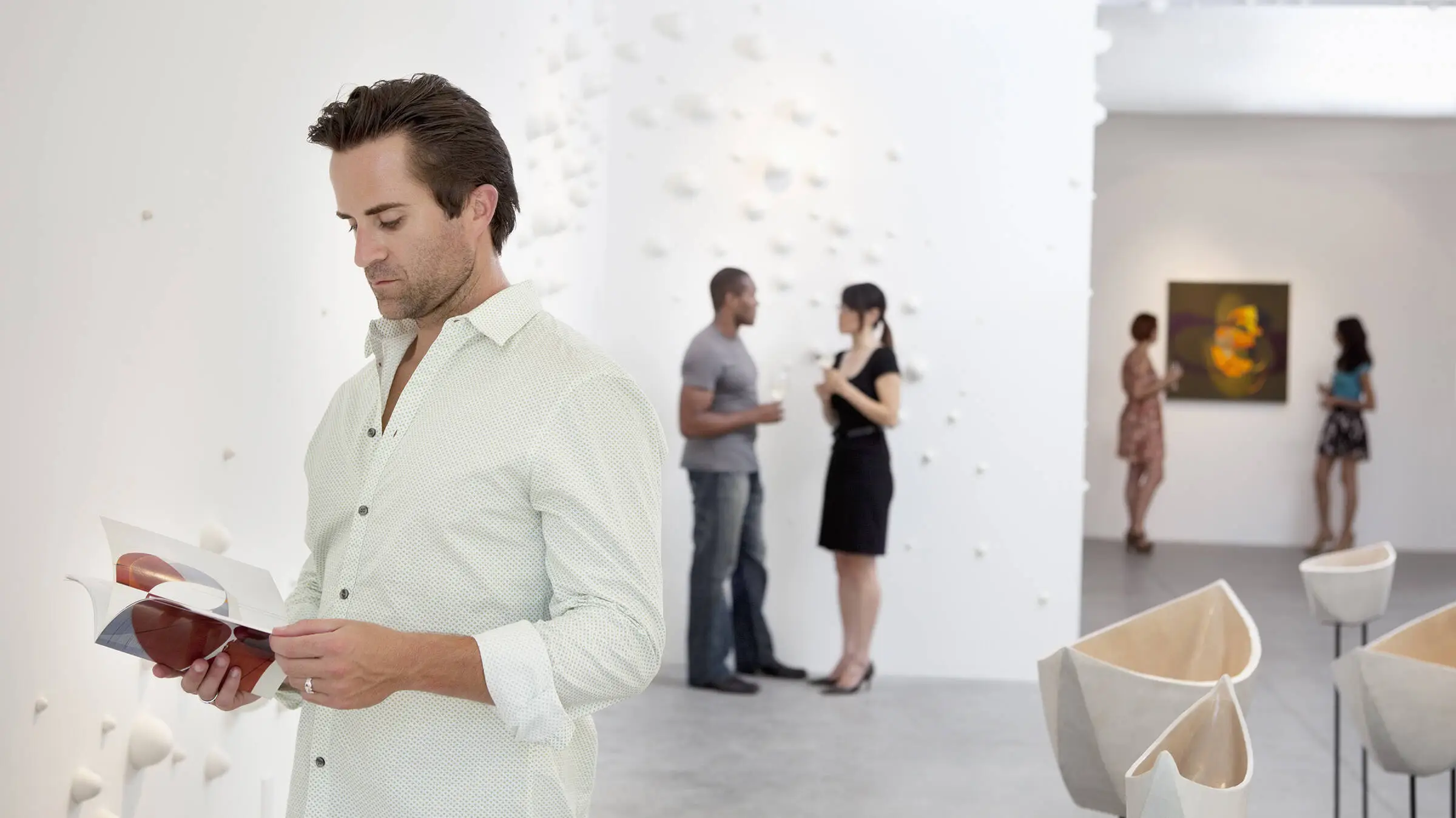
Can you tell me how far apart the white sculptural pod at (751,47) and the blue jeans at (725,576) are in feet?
5.59

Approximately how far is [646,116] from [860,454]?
1.65m

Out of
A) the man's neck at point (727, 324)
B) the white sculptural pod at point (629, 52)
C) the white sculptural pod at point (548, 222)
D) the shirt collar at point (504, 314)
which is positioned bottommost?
the shirt collar at point (504, 314)

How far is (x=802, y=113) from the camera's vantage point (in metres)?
5.68

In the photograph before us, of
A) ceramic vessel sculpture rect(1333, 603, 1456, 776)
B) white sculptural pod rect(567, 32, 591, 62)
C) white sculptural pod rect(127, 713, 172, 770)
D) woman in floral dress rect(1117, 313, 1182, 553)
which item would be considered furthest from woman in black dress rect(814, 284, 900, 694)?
woman in floral dress rect(1117, 313, 1182, 553)

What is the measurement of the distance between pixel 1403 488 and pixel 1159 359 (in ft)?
6.39

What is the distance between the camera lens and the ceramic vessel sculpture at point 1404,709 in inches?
112

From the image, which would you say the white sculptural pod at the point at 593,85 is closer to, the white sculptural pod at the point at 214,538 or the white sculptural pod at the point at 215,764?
the white sculptural pod at the point at 214,538

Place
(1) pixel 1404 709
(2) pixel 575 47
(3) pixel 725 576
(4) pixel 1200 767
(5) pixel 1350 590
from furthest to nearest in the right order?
(3) pixel 725 576 → (2) pixel 575 47 → (5) pixel 1350 590 → (1) pixel 1404 709 → (4) pixel 1200 767

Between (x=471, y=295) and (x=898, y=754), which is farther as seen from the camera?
(x=898, y=754)

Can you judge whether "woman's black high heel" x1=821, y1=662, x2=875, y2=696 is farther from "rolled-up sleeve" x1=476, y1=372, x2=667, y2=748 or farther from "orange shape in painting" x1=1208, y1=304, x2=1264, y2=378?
"orange shape in painting" x1=1208, y1=304, x2=1264, y2=378

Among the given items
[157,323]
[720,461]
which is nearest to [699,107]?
[720,461]

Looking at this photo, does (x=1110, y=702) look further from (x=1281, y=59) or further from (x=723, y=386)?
(x=1281, y=59)

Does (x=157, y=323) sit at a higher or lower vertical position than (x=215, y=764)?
higher

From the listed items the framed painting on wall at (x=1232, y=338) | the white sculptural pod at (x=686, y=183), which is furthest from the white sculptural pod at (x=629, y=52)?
the framed painting on wall at (x=1232, y=338)
